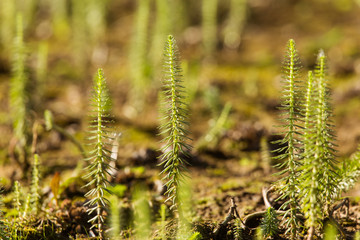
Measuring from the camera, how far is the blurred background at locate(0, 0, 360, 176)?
4.91 m

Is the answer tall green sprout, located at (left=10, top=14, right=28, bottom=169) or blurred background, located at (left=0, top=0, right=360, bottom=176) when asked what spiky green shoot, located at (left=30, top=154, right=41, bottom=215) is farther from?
tall green sprout, located at (left=10, top=14, right=28, bottom=169)

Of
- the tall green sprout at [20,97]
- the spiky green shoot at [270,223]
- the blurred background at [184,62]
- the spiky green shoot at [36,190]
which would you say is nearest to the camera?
the spiky green shoot at [270,223]

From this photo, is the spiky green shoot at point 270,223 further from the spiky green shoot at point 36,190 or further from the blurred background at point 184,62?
the spiky green shoot at point 36,190

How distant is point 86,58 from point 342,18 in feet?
19.5

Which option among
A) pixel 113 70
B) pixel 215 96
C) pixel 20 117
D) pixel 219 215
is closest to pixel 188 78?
pixel 215 96

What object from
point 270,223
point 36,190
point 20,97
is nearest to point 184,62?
point 20,97

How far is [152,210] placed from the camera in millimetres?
3232

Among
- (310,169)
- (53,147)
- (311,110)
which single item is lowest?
(53,147)

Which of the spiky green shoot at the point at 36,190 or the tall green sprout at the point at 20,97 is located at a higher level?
the tall green sprout at the point at 20,97

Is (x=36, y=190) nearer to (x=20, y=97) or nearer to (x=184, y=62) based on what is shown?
(x=20, y=97)

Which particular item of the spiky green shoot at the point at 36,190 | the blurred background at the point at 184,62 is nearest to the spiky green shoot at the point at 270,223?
the blurred background at the point at 184,62

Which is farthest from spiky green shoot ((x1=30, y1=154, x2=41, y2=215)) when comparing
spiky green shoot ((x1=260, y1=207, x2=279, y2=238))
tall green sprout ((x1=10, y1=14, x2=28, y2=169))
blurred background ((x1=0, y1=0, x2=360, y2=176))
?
spiky green shoot ((x1=260, y1=207, x2=279, y2=238))

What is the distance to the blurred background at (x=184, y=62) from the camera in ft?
16.1

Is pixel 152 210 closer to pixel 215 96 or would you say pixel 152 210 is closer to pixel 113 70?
pixel 215 96
